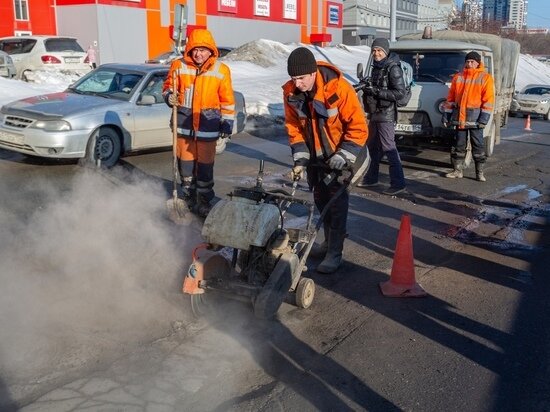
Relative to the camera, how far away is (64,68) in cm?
2038

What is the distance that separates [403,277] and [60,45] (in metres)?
18.7

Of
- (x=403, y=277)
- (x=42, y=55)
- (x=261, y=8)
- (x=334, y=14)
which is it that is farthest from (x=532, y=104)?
(x=334, y=14)

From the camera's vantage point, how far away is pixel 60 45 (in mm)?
20766

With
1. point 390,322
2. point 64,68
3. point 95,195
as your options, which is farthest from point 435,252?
point 64,68

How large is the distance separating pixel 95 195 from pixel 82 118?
1977mm

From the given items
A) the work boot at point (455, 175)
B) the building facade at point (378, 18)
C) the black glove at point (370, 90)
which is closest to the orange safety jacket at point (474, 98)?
the work boot at point (455, 175)

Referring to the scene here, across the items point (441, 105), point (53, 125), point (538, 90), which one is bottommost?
point (538, 90)

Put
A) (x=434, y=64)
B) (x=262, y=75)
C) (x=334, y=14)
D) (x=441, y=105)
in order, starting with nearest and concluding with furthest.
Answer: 1. (x=441, y=105)
2. (x=434, y=64)
3. (x=262, y=75)
4. (x=334, y=14)

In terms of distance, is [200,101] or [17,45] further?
[17,45]

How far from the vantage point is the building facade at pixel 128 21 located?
28.2m

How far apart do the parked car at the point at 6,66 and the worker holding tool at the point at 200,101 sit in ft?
49.0

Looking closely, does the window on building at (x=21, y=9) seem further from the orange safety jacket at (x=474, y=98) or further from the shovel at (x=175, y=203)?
the shovel at (x=175, y=203)

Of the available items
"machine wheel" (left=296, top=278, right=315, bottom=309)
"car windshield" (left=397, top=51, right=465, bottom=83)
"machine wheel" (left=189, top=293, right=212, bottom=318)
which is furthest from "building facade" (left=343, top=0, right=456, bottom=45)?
"machine wheel" (left=189, top=293, right=212, bottom=318)

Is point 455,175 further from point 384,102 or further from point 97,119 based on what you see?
point 97,119
